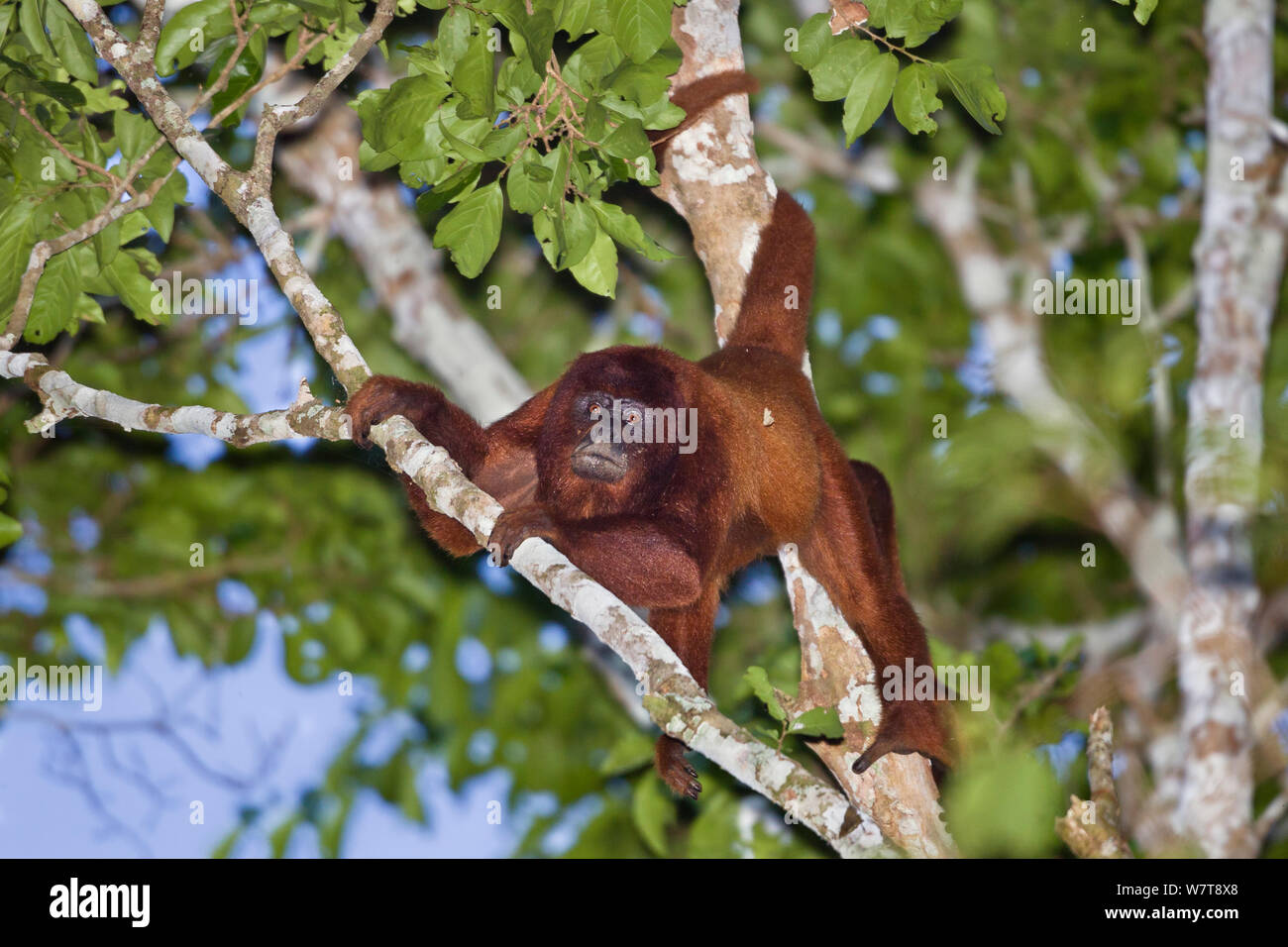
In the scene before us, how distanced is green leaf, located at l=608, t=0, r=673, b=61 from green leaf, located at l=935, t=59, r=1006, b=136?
1.26m

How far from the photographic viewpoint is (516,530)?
4555 mm

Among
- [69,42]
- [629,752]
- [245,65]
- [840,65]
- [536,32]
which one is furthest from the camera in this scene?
[629,752]

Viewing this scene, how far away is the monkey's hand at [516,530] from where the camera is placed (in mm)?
4473

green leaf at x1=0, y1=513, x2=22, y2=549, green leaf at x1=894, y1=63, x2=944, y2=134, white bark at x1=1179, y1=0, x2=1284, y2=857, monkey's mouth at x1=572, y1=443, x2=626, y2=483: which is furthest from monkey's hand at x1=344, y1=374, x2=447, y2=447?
white bark at x1=1179, y1=0, x2=1284, y2=857

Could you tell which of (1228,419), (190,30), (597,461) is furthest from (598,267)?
(1228,419)

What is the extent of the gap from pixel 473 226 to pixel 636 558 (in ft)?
5.53

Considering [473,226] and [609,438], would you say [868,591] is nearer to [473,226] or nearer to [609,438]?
[609,438]

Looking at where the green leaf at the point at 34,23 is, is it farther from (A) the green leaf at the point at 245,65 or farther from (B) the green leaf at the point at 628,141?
(B) the green leaf at the point at 628,141

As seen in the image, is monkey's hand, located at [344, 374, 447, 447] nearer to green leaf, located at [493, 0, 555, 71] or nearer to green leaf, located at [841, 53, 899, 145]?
green leaf, located at [493, 0, 555, 71]

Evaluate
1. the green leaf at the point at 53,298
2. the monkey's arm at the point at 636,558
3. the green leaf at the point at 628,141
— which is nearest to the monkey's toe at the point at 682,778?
the monkey's arm at the point at 636,558

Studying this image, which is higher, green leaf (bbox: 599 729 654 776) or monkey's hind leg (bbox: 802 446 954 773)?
monkey's hind leg (bbox: 802 446 954 773)

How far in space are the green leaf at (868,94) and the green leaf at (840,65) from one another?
0.32 feet

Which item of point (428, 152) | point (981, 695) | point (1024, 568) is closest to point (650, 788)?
point (981, 695)

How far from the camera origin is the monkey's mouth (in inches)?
217
